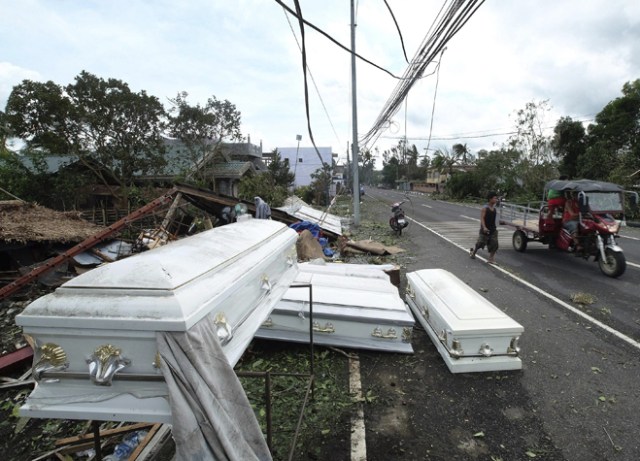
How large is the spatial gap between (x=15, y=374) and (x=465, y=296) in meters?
6.08

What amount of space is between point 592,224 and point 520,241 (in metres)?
2.39

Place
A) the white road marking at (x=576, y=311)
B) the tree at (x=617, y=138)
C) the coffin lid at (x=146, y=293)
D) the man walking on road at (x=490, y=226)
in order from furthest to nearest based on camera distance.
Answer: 1. the tree at (x=617, y=138)
2. the man walking on road at (x=490, y=226)
3. the white road marking at (x=576, y=311)
4. the coffin lid at (x=146, y=293)

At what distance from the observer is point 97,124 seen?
16266 millimetres

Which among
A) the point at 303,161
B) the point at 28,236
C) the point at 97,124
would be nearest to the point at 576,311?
the point at 28,236

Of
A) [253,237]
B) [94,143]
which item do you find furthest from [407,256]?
[94,143]

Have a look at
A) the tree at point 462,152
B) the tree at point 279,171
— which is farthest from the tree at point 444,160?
the tree at point 279,171

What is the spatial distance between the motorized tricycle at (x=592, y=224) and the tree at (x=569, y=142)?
792 inches

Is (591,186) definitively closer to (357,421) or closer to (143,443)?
(357,421)

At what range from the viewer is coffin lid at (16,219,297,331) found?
4.50 ft

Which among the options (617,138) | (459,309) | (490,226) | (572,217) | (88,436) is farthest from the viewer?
(617,138)

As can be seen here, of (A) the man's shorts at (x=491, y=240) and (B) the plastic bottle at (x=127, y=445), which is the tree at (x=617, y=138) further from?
(B) the plastic bottle at (x=127, y=445)

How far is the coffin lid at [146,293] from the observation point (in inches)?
53.9

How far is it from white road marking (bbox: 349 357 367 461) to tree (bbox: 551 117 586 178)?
2755 centimetres

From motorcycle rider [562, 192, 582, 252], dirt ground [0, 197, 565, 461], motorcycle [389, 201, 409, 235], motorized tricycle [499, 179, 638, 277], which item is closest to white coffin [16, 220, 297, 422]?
dirt ground [0, 197, 565, 461]
